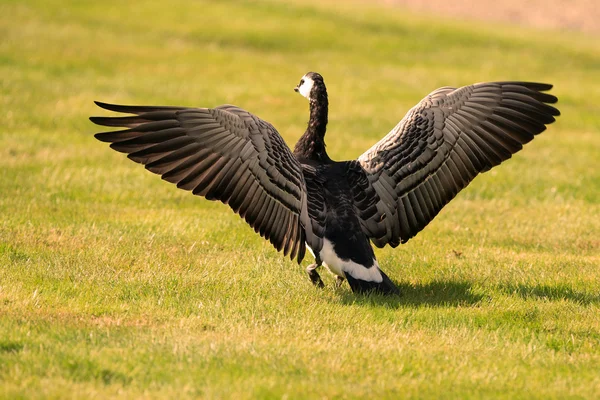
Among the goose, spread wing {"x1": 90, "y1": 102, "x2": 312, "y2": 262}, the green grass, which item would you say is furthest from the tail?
spread wing {"x1": 90, "y1": 102, "x2": 312, "y2": 262}

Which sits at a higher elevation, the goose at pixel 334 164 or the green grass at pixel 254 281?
the goose at pixel 334 164

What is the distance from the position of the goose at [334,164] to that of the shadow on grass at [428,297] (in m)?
0.11

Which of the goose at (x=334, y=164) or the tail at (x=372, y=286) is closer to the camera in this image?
the goose at (x=334, y=164)

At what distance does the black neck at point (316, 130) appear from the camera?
27.1 feet

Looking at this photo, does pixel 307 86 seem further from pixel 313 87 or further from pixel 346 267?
pixel 346 267

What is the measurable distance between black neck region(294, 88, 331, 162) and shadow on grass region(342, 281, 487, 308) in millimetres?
1363

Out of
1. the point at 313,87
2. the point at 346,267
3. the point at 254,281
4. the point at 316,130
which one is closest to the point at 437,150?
the point at 316,130

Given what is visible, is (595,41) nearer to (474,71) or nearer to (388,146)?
(474,71)

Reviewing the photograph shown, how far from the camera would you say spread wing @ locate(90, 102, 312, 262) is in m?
7.20

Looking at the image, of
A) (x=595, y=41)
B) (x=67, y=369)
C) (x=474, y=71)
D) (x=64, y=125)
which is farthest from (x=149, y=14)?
(x=67, y=369)

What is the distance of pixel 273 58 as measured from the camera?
25.4 m

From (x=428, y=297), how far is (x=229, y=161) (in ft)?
7.24

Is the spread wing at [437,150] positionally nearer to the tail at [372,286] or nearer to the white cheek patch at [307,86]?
the tail at [372,286]

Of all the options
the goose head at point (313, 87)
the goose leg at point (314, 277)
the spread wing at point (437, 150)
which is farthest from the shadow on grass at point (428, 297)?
the goose head at point (313, 87)
